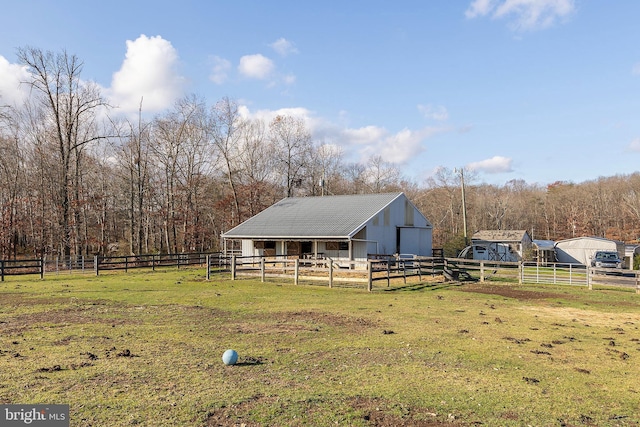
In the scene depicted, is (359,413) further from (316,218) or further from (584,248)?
(584,248)

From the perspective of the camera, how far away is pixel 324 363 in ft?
21.9

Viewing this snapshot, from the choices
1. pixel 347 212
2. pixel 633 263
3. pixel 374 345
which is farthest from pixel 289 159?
pixel 374 345

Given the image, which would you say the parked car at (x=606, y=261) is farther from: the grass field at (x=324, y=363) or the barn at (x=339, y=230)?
the grass field at (x=324, y=363)

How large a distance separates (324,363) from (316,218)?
2177 cm

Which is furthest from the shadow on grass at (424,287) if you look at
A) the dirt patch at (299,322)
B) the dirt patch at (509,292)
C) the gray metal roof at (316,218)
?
the dirt patch at (299,322)

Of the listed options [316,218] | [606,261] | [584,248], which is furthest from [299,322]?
[584,248]

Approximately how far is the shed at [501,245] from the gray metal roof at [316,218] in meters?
18.4

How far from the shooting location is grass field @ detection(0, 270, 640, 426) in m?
4.79

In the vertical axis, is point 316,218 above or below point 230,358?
above

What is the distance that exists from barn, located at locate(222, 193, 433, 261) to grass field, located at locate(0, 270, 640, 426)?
42.2 ft

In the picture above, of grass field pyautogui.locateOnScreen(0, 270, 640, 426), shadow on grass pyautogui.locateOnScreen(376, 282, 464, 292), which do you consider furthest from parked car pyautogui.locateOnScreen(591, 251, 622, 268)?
grass field pyautogui.locateOnScreen(0, 270, 640, 426)

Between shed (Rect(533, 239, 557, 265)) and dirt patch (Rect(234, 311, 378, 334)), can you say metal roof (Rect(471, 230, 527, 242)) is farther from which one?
dirt patch (Rect(234, 311, 378, 334))

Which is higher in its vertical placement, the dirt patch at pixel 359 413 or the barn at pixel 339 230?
the barn at pixel 339 230

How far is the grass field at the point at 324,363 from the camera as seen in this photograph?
4793 mm
